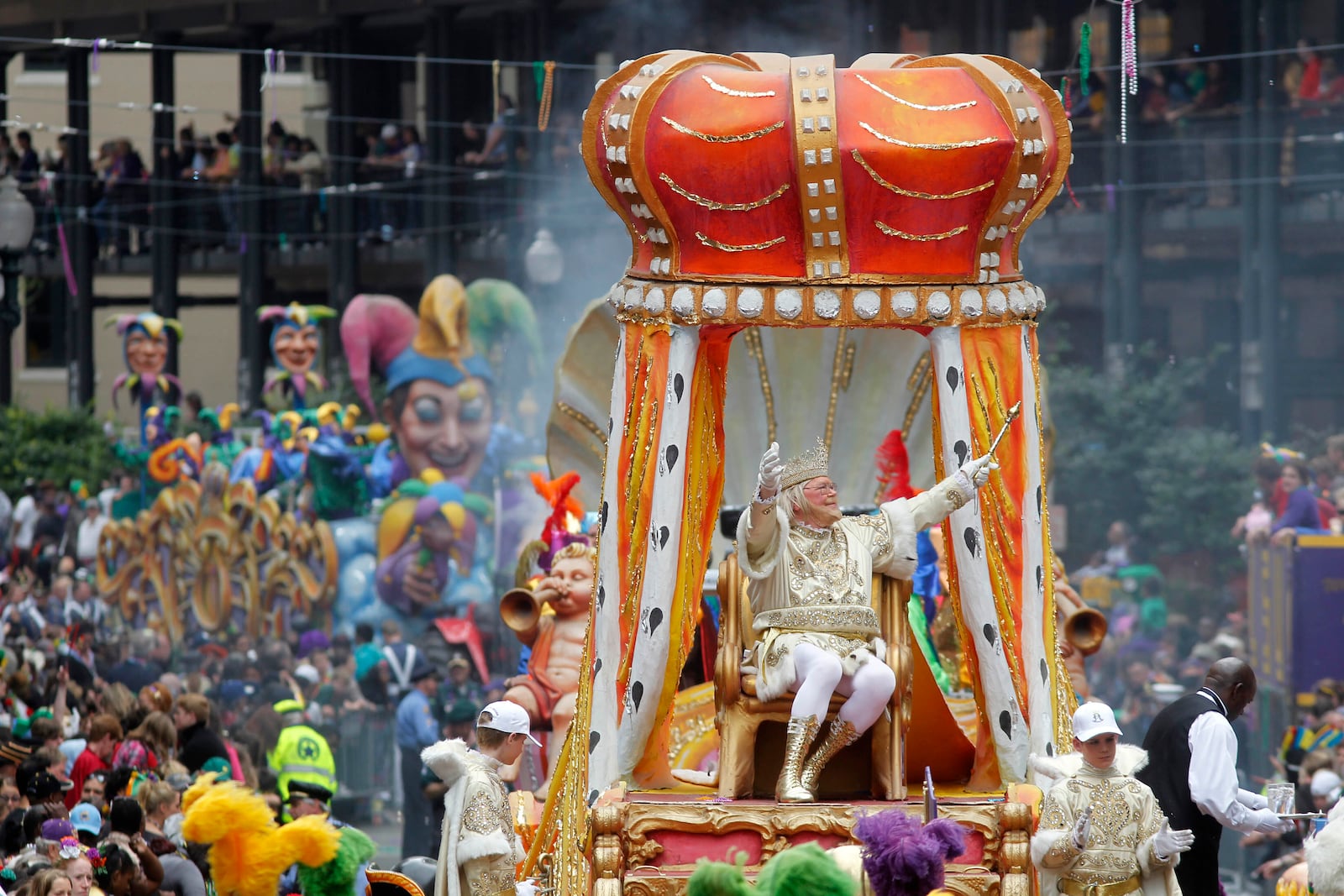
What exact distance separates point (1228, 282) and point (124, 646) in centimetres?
1138

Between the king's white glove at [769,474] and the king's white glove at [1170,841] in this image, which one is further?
the king's white glove at [769,474]

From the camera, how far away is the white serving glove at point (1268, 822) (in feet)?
28.9

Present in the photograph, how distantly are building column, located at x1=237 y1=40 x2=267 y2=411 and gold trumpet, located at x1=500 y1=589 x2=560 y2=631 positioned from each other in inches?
832

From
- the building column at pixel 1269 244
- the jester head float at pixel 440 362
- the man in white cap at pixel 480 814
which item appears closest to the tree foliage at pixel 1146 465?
the building column at pixel 1269 244

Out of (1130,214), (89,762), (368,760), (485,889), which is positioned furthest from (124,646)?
(485,889)

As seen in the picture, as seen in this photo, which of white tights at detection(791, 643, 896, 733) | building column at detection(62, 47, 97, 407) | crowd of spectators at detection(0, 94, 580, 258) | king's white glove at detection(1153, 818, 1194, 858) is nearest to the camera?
king's white glove at detection(1153, 818, 1194, 858)

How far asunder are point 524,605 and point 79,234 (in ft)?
83.5

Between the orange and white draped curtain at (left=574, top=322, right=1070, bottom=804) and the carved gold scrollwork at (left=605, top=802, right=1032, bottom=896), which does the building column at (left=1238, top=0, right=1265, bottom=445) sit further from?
the carved gold scrollwork at (left=605, top=802, right=1032, bottom=896)

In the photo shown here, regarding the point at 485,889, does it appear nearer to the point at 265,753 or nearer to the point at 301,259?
the point at 265,753

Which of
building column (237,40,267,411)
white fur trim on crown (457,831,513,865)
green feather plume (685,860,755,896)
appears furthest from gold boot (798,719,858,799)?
building column (237,40,267,411)

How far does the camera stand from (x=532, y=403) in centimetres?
2266

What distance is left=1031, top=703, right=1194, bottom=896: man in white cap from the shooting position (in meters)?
8.66

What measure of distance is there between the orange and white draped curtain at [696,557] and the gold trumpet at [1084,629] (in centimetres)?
270

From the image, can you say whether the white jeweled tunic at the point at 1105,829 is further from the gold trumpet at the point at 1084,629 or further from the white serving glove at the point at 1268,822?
the gold trumpet at the point at 1084,629
